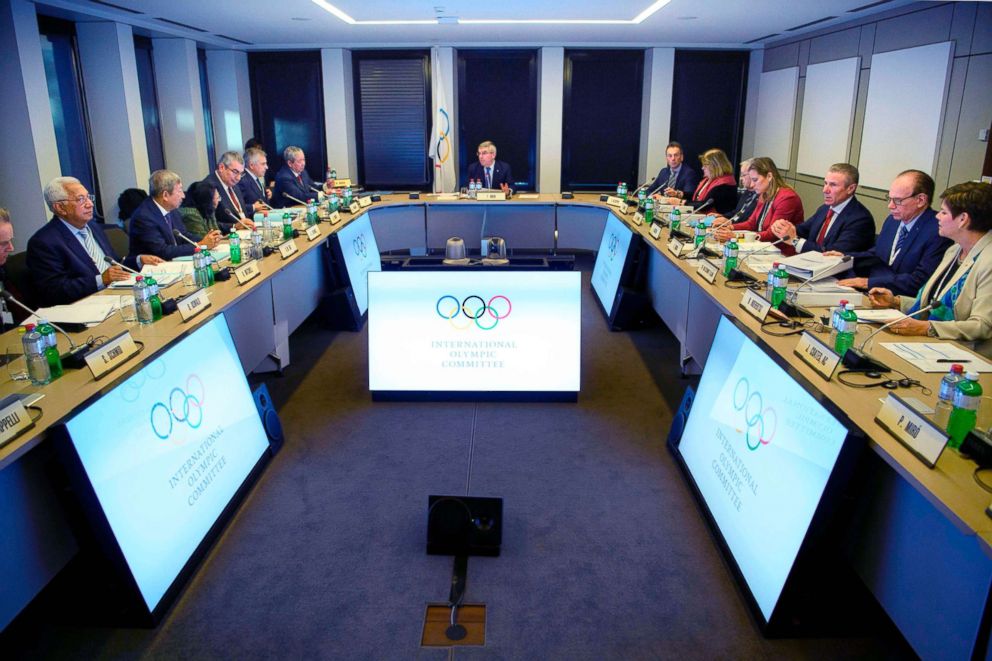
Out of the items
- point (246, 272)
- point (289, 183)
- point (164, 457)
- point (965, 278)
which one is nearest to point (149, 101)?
point (289, 183)

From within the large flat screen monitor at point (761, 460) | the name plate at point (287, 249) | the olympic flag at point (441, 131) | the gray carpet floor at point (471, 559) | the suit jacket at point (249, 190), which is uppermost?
the olympic flag at point (441, 131)

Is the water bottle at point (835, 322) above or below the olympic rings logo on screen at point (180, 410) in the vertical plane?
above

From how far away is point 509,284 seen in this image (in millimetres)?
3492

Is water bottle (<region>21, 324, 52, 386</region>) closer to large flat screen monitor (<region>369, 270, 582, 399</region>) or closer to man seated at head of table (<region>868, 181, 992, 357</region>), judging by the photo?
large flat screen monitor (<region>369, 270, 582, 399</region>)

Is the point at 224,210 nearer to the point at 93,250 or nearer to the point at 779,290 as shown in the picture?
the point at 93,250

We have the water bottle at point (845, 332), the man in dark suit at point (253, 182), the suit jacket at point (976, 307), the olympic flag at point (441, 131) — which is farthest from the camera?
the olympic flag at point (441, 131)

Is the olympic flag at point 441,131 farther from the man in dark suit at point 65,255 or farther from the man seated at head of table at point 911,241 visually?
the man seated at head of table at point 911,241

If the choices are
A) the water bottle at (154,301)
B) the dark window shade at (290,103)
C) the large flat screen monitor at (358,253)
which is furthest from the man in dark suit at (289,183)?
the water bottle at (154,301)

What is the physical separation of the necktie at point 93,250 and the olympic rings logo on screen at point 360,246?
2015 millimetres

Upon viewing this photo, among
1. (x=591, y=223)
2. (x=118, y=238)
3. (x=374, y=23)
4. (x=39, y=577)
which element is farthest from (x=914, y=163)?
(x=39, y=577)

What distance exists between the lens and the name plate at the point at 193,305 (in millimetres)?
2675

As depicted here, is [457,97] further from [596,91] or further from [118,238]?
[118,238]

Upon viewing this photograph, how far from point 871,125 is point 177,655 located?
6.73 m

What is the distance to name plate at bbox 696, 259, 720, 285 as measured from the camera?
10.9 feet
